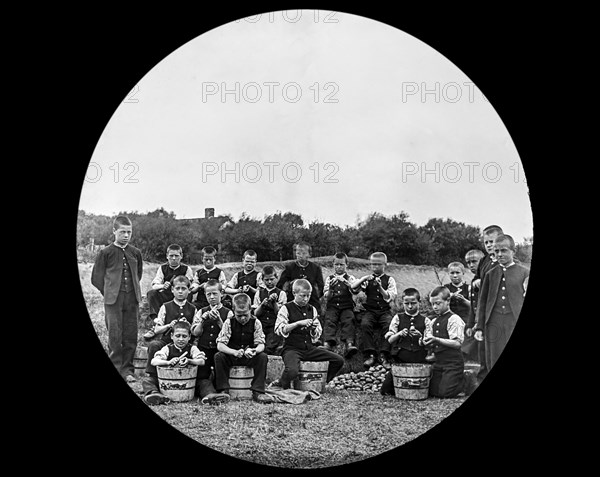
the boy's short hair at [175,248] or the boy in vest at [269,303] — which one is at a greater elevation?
the boy's short hair at [175,248]

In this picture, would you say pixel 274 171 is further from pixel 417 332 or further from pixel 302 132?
pixel 417 332

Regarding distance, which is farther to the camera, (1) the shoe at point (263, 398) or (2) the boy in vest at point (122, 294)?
(2) the boy in vest at point (122, 294)

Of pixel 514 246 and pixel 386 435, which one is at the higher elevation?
pixel 514 246

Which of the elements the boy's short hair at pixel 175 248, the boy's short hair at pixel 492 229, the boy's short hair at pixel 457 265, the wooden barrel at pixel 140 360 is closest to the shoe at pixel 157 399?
the wooden barrel at pixel 140 360

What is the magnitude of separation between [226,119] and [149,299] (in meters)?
1.58

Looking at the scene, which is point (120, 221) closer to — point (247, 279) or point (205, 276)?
point (205, 276)

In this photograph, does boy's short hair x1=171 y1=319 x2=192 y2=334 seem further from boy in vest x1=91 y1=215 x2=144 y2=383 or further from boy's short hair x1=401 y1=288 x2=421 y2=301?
boy's short hair x1=401 y1=288 x2=421 y2=301

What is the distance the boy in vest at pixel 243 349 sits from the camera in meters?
7.56

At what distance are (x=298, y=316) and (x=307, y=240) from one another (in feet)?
2.01

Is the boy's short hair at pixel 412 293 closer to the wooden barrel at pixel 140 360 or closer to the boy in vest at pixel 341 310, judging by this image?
the boy in vest at pixel 341 310

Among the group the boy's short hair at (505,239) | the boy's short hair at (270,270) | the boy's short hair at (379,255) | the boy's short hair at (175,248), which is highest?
the boy's short hair at (505,239)

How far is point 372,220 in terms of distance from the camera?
751 cm

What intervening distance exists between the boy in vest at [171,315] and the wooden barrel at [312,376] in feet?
3.22

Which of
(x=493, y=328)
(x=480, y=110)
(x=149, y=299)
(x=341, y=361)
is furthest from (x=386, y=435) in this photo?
(x=480, y=110)
